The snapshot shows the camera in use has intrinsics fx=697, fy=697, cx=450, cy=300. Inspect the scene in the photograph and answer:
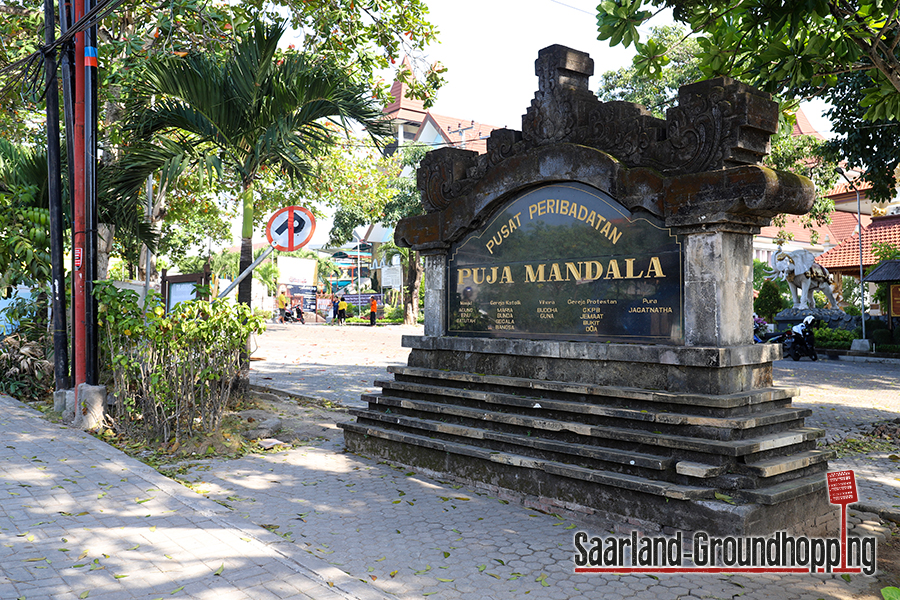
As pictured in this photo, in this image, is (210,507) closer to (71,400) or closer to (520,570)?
(520,570)

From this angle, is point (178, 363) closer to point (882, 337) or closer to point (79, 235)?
point (79, 235)

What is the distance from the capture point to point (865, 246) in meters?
26.7

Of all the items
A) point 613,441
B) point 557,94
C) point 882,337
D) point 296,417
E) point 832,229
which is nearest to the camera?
point 613,441

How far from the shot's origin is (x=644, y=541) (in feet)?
15.0

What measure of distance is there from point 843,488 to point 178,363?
19.8 feet

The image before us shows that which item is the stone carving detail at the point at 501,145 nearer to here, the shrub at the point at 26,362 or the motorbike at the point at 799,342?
the shrub at the point at 26,362

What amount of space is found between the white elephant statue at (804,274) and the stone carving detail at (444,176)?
20006 mm

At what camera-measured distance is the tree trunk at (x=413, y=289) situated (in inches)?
1319

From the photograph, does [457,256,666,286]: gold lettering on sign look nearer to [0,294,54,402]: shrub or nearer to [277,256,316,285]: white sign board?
[0,294,54,402]: shrub

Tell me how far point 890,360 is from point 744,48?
1614cm

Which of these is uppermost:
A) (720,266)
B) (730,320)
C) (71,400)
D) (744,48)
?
(744,48)

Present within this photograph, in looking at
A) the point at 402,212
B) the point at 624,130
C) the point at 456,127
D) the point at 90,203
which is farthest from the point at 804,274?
the point at 456,127

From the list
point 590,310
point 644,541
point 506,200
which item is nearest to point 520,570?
point 644,541

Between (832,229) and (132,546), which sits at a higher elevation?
(832,229)
